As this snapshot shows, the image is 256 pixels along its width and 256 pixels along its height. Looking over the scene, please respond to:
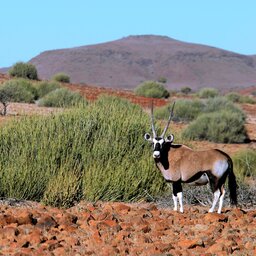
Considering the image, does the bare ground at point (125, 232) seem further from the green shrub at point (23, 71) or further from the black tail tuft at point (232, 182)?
the green shrub at point (23, 71)

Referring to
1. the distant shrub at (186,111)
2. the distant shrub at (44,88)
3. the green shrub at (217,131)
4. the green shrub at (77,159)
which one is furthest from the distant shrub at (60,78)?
the green shrub at (77,159)

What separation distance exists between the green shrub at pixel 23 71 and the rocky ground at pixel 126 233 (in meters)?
39.9

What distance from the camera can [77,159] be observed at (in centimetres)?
1211

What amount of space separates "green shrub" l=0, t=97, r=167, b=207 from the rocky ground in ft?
6.14

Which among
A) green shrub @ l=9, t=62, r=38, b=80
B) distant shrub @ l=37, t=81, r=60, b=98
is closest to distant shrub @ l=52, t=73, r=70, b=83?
green shrub @ l=9, t=62, r=38, b=80

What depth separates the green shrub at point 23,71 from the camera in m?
48.8

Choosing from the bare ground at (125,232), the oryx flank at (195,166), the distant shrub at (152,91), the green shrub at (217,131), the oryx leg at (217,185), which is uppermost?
the oryx flank at (195,166)

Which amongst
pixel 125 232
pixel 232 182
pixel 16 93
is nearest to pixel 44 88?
pixel 16 93

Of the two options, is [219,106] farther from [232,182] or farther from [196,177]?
[196,177]

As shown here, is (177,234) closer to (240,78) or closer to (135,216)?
(135,216)

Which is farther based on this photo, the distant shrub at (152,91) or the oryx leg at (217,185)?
the distant shrub at (152,91)

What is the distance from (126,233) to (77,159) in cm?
455

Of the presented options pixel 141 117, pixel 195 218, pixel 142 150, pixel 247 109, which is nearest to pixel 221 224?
pixel 195 218

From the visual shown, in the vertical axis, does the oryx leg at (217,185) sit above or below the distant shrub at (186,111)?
above
